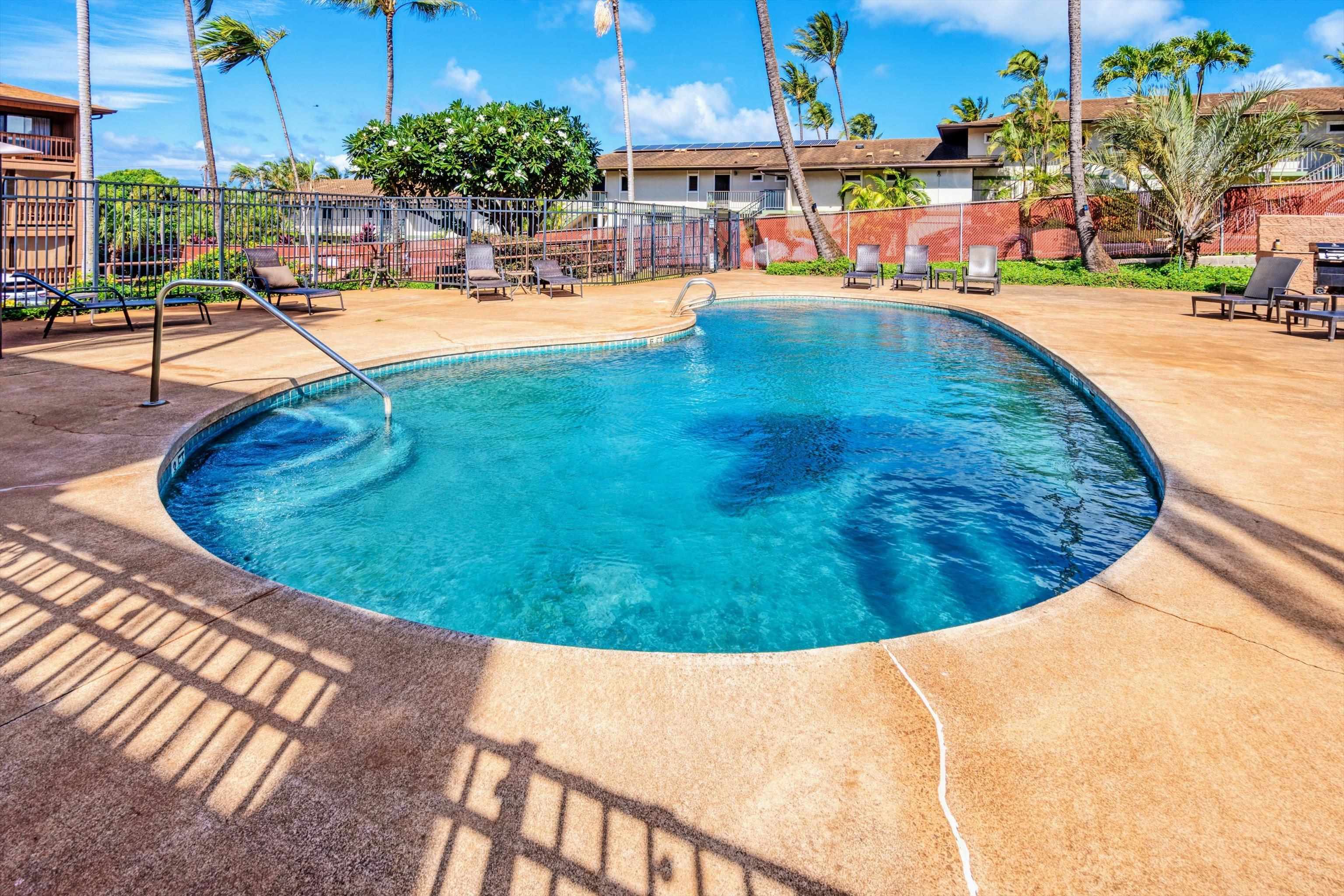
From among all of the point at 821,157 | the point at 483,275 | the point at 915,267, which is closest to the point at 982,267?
the point at 915,267

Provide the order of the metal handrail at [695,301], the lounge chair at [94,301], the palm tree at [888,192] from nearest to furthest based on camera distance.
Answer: the lounge chair at [94,301] → the metal handrail at [695,301] → the palm tree at [888,192]

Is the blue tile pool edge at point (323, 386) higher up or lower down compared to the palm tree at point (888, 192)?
lower down

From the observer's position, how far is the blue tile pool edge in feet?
18.4

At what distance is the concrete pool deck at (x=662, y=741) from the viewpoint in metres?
1.87

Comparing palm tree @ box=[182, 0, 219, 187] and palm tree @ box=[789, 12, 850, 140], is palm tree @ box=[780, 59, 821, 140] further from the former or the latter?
palm tree @ box=[182, 0, 219, 187]

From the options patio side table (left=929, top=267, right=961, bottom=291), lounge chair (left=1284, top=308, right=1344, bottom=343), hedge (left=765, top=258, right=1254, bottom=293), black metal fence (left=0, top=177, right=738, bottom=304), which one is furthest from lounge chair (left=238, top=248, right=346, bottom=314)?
lounge chair (left=1284, top=308, right=1344, bottom=343)

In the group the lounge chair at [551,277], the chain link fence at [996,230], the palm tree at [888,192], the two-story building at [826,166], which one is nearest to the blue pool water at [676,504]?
the lounge chair at [551,277]

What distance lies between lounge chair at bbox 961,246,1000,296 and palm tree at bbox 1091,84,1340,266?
267 inches

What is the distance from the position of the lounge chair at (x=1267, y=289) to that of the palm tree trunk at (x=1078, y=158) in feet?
28.4

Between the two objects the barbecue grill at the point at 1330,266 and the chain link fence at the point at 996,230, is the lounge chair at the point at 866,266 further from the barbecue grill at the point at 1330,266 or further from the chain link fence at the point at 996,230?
the barbecue grill at the point at 1330,266

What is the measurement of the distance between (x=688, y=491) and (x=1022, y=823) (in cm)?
413

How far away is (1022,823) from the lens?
6.56 feet

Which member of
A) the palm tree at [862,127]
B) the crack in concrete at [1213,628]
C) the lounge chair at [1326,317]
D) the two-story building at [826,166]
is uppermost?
the palm tree at [862,127]

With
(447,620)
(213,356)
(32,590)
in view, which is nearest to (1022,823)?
(447,620)
